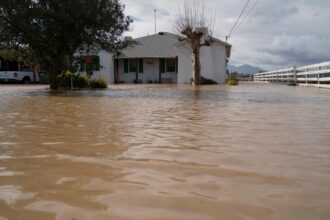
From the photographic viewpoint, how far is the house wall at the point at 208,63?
102 feet

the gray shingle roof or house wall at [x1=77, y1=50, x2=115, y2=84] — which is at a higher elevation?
the gray shingle roof

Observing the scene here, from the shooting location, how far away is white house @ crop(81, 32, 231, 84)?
31.3m

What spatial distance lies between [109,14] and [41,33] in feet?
11.0

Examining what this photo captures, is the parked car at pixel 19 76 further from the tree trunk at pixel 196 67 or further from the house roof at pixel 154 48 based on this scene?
the tree trunk at pixel 196 67

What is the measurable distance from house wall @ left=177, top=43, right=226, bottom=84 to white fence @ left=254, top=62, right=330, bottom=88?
503cm

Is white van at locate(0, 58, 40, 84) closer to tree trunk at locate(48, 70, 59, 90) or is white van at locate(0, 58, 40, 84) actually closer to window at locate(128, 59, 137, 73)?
window at locate(128, 59, 137, 73)

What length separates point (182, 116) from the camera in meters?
6.93

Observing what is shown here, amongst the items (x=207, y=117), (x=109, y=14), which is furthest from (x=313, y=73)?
(x=207, y=117)

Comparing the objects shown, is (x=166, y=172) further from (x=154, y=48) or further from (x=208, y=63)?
(x=154, y=48)

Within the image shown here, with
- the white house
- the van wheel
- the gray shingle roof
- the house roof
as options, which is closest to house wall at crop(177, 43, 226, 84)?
the white house

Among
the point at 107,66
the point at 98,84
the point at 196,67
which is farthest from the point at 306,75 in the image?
the point at 107,66

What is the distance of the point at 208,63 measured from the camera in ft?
102

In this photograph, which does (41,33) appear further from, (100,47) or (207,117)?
(207,117)

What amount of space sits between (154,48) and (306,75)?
14740 millimetres
